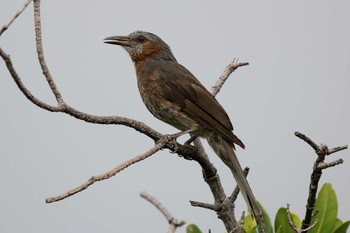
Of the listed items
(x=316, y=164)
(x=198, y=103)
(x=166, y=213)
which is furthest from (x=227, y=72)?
(x=166, y=213)

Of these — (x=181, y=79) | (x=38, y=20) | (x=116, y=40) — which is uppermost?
(x=116, y=40)

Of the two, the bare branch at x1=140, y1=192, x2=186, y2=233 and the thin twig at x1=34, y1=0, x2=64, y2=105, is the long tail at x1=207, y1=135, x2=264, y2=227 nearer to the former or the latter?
the thin twig at x1=34, y1=0, x2=64, y2=105

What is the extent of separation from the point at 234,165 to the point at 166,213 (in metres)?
3.28

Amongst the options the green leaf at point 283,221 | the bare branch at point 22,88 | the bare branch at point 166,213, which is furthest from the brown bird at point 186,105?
the bare branch at point 166,213

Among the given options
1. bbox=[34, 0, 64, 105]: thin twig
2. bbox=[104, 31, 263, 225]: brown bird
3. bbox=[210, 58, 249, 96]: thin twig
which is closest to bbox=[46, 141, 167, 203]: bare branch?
bbox=[34, 0, 64, 105]: thin twig

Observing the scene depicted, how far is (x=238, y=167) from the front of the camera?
17.6 ft

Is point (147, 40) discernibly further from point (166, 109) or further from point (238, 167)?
point (238, 167)

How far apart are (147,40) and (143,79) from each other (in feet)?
2.68

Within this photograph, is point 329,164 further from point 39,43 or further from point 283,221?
point 39,43

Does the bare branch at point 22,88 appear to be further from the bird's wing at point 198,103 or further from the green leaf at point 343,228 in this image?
the bird's wing at point 198,103

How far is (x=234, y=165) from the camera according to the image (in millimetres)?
5383

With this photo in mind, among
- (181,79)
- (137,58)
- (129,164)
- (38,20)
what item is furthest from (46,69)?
(137,58)

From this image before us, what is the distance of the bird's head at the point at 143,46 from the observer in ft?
22.2

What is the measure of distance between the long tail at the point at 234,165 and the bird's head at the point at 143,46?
1530 millimetres
